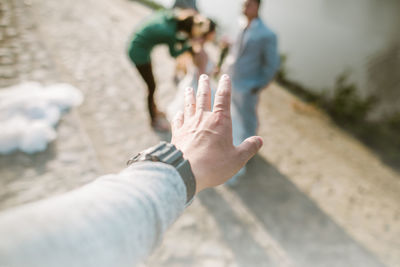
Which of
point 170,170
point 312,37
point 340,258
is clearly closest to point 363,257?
point 340,258

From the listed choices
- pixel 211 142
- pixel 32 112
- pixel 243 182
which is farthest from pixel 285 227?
pixel 32 112

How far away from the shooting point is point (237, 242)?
2.02 meters

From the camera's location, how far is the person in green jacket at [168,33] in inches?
78.4

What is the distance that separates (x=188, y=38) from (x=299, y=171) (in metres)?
2.08

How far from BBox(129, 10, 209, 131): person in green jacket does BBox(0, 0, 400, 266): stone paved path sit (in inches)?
39.1

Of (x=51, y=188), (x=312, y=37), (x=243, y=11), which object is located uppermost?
(x=243, y=11)

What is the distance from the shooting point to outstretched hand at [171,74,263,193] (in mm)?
725

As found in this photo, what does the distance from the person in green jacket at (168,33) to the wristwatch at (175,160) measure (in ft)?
5.44

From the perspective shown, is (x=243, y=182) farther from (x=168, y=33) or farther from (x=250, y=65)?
(x=168, y=33)

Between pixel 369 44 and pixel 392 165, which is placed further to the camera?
pixel 369 44

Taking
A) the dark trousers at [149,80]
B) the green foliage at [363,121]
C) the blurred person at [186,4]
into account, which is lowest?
the green foliage at [363,121]

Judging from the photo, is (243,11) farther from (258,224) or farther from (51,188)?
(51,188)

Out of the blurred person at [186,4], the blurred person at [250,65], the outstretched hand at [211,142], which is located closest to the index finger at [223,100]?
the outstretched hand at [211,142]

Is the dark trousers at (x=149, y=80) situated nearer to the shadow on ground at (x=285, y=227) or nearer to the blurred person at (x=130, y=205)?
the shadow on ground at (x=285, y=227)
